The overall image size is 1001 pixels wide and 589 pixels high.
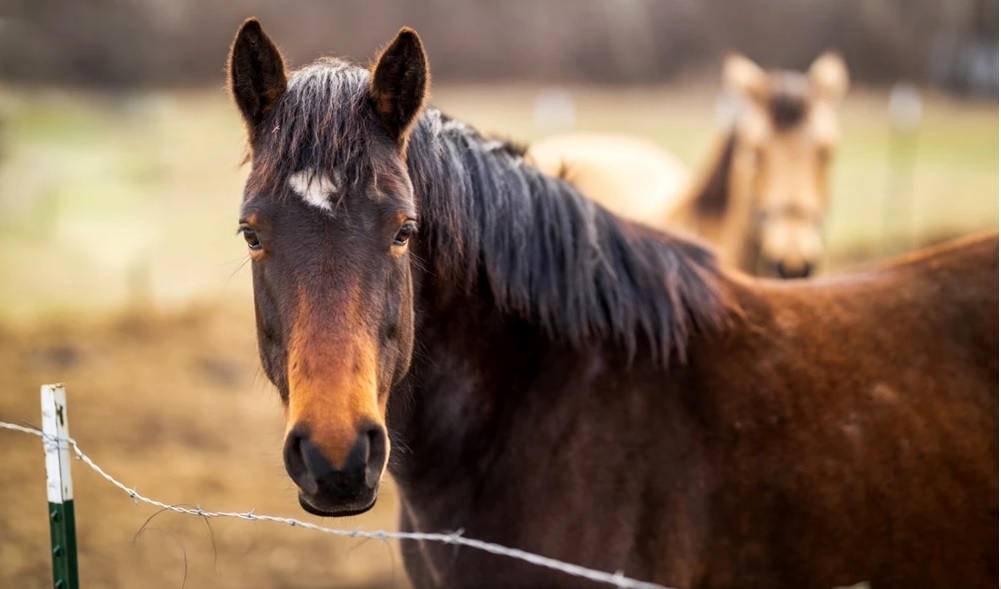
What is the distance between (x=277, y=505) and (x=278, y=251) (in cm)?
348

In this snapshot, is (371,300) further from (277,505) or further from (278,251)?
(277,505)

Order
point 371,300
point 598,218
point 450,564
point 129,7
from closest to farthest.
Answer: point 371,300, point 450,564, point 598,218, point 129,7

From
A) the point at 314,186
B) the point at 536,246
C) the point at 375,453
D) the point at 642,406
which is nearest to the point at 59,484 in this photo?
the point at 375,453

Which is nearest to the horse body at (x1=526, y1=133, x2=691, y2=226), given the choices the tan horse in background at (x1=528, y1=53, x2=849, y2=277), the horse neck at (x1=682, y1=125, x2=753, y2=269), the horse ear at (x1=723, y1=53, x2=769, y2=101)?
the tan horse in background at (x1=528, y1=53, x2=849, y2=277)

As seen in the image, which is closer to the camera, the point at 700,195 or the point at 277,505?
the point at 277,505

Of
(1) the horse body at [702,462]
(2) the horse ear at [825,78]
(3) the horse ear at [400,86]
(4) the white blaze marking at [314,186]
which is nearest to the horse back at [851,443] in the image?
(1) the horse body at [702,462]

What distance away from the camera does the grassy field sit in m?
4.39

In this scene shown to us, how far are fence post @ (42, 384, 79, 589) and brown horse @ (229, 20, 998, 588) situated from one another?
0.71 meters

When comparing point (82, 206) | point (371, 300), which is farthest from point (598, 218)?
point (82, 206)

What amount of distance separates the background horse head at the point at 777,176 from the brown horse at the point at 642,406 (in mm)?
2837

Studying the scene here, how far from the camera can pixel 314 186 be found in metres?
1.80

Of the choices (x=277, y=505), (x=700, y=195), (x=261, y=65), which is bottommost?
(x=277, y=505)

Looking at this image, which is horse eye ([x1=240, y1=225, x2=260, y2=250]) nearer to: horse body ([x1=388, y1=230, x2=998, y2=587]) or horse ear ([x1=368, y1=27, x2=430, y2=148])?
horse ear ([x1=368, y1=27, x2=430, y2=148])

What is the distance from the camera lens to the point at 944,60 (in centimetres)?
1848
